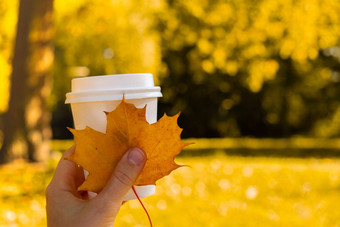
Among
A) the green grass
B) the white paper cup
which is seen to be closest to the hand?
the white paper cup

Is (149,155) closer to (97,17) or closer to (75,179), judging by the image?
(75,179)

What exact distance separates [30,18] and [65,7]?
9.77 ft

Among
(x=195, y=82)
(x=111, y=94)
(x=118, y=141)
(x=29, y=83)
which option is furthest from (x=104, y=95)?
(x=195, y=82)

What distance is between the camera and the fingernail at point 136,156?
1.59 meters

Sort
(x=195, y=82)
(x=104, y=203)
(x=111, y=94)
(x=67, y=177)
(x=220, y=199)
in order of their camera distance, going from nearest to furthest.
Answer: (x=104, y=203) → (x=111, y=94) → (x=67, y=177) → (x=220, y=199) → (x=195, y=82)

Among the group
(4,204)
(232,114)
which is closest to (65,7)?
(4,204)

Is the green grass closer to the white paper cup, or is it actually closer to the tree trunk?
the tree trunk

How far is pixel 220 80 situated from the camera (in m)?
19.5

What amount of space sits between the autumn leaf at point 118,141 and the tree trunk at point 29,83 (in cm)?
666

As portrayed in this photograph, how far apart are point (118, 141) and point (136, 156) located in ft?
0.32

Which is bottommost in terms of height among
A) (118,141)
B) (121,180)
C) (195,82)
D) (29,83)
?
(195,82)

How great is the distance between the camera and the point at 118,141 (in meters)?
1.65

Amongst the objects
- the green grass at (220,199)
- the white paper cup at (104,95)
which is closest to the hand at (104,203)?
the white paper cup at (104,95)

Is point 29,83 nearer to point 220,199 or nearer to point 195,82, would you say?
point 220,199
